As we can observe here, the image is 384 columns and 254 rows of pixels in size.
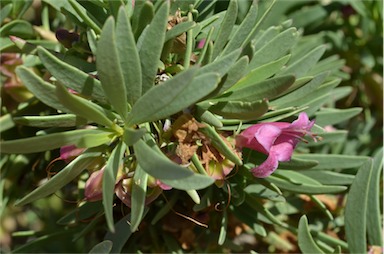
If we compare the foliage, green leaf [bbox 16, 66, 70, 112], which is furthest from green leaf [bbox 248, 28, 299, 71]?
green leaf [bbox 16, 66, 70, 112]

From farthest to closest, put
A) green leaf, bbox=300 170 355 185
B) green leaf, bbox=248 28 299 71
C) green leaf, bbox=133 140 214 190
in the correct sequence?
1. green leaf, bbox=300 170 355 185
2. green leaf, bbox=248 28 299 71
3. green leaf, bbox=133 140 214 190

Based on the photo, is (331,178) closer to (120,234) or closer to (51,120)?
(120,234)

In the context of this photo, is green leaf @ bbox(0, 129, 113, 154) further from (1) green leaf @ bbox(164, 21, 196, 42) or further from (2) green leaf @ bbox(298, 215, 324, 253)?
(2) green leaf @ bbox(298, 215, 324, 253)

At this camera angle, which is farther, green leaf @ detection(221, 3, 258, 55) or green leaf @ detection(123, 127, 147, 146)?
green leaf @ detection(221, 3, 258, 55)

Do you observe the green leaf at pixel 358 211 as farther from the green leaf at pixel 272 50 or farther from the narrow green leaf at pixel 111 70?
the narrow green leaf at pixel 111 70

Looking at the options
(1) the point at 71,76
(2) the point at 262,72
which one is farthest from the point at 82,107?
(2) the point at 262,72

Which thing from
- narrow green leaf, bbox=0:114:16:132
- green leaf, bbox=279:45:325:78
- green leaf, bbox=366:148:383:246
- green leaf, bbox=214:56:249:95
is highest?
green leaf, bbox=214:56:249:95

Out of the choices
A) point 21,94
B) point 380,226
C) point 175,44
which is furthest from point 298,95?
point 21,94

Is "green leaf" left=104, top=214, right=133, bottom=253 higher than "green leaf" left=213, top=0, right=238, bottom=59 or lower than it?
lower

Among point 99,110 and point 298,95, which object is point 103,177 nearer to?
point 99,110
